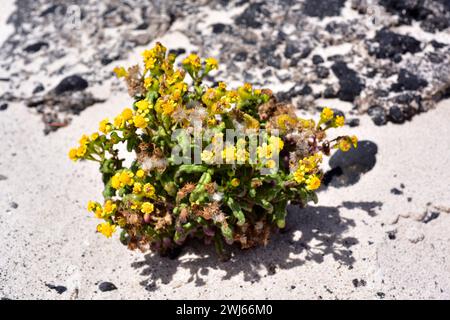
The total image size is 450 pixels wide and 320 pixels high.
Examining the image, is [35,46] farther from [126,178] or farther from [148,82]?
[126,178]

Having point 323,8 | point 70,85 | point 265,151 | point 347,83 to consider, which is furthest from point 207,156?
point 323,8

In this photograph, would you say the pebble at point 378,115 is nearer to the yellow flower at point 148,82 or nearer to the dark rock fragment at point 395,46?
the dark rock fragment at point 395,46

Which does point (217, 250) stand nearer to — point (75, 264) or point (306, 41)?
point (75, 264)

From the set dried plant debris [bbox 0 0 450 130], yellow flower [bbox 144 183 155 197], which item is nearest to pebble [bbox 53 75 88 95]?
dried plant debris [bbox 0 0 450 130]

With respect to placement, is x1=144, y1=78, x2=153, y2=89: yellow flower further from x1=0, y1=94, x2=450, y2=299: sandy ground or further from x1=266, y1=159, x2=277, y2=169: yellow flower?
x1=0, y1=94, x2=450, y2=299: sandy ground

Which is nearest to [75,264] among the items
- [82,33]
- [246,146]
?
[246,146]

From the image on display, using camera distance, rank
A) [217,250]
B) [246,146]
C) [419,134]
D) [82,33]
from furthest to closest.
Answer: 1. [82,33]
2. [419,134]
3. [217,250]
4. [246,146]
